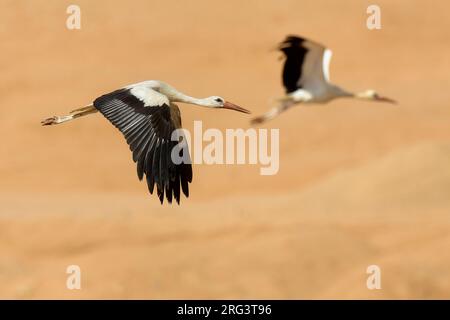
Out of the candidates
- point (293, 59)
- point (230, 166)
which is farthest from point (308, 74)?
point (230, 166)

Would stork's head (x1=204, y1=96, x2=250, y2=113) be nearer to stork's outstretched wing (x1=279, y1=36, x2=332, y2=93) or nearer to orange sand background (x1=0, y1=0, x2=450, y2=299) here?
stork's outstretched wing (x1=279, y1=36, x2=332, y2=93)

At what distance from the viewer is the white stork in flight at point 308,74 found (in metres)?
19.5

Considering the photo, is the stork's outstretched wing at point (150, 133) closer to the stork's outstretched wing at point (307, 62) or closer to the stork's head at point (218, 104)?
the stork's head at point (218, 104)

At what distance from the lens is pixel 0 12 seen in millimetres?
39062

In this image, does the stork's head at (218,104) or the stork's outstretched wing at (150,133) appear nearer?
the stork's outstretched wing at (150,133)

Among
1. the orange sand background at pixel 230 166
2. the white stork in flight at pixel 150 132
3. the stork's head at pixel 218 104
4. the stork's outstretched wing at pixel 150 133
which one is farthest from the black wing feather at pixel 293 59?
the stork's outstretched wing at pixel 150 133

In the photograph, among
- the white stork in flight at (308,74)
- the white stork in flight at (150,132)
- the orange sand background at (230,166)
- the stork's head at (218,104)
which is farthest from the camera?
the orange sand background at (230,166)

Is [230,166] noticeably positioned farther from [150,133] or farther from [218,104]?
[150,133]

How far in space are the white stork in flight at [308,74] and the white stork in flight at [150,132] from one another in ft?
21.7

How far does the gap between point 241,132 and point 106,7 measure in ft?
27.7

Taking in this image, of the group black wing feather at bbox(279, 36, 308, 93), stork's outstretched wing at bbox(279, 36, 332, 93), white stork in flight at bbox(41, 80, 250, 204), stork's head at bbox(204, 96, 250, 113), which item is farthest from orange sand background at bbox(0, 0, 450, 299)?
white stork in flight at bbox(41, 80, 250, 204)

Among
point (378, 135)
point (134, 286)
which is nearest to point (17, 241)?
point (134, 286)
